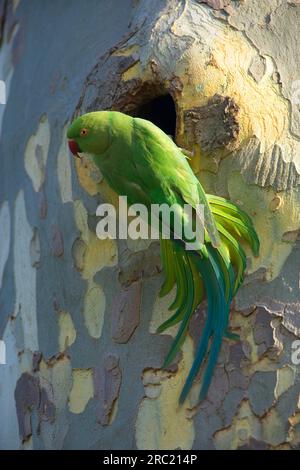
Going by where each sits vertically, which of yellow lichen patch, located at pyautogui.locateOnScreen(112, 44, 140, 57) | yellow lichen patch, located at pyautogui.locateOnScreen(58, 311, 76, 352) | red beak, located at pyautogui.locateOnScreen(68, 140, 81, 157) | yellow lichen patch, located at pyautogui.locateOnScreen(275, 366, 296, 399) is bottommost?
yellow lichen patch, located at pyautogui.locateOnScreen(275, 366, 296, 399)

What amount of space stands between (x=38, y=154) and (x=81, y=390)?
2.97ft

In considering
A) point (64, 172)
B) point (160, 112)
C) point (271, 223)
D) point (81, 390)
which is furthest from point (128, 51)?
point (81, 390)

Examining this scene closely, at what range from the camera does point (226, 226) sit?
313 cm

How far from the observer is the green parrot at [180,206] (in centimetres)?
305

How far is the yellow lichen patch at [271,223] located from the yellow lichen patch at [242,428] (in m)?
0.39

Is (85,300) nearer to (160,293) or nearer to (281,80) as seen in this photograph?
(160,293)

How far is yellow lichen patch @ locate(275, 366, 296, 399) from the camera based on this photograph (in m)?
3.02

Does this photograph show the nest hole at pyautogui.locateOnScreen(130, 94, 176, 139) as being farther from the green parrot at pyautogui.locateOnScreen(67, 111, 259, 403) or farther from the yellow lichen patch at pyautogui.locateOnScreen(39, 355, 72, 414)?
the yellow lichen patch at pyautogui.locateOnScreen(39, 355, 72, 414)

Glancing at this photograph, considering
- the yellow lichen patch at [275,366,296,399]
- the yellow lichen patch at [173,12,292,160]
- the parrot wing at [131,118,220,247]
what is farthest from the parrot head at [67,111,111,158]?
the yellow lichen patch at [275,366,296,399]

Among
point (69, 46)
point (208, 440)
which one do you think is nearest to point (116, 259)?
point (208, 440)

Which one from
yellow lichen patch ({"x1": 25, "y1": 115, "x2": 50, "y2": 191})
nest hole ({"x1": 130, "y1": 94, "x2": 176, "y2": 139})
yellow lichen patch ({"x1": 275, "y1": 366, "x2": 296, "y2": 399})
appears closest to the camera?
yellow lichen patch ({"x1": 275, "y1": 366, "x2": 296, "y2": 399})

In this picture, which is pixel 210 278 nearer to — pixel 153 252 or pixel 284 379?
pixel 153 252
